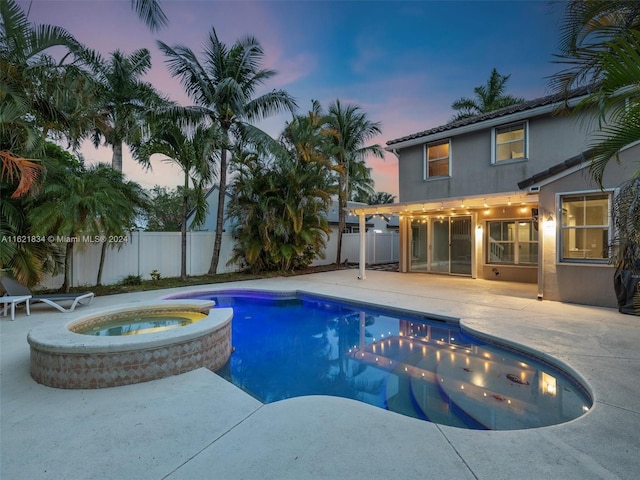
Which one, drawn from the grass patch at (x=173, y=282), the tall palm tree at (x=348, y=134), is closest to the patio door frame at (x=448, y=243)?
the tall palm tree at (x=348, y=134)

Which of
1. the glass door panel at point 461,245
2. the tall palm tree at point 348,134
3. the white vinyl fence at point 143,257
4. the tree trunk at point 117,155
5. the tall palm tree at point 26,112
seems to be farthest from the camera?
the tall palm tree at point 348,134

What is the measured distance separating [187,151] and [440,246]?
11.8 m

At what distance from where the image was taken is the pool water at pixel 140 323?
5.55 m

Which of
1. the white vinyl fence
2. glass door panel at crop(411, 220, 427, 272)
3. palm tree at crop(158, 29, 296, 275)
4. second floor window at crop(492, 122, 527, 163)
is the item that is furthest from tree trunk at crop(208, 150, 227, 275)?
second floor window at crop(492, 122, 527, 163)

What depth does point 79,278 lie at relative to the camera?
423 inches

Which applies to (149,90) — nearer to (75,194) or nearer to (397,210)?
(75,194)

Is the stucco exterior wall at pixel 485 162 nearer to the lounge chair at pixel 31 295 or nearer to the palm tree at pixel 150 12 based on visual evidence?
the palm tree at pixel 150 12

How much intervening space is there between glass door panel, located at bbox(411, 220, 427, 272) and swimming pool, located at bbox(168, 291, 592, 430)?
312 inches

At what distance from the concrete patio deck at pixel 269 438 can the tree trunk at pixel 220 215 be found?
9.01 meters

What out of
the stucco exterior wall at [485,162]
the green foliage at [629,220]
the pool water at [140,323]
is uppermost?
the stucco exterior wall at [485,162]

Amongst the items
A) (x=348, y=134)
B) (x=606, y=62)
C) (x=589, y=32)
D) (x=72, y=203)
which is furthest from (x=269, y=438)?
(x=348, y=134)

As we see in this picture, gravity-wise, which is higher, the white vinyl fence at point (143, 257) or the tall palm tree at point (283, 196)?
the tall palm tree at point (283, 196)

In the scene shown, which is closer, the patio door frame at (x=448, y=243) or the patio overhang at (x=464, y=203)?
the patio overhang at (x=464, y=203)

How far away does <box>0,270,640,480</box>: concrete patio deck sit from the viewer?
2527mm
